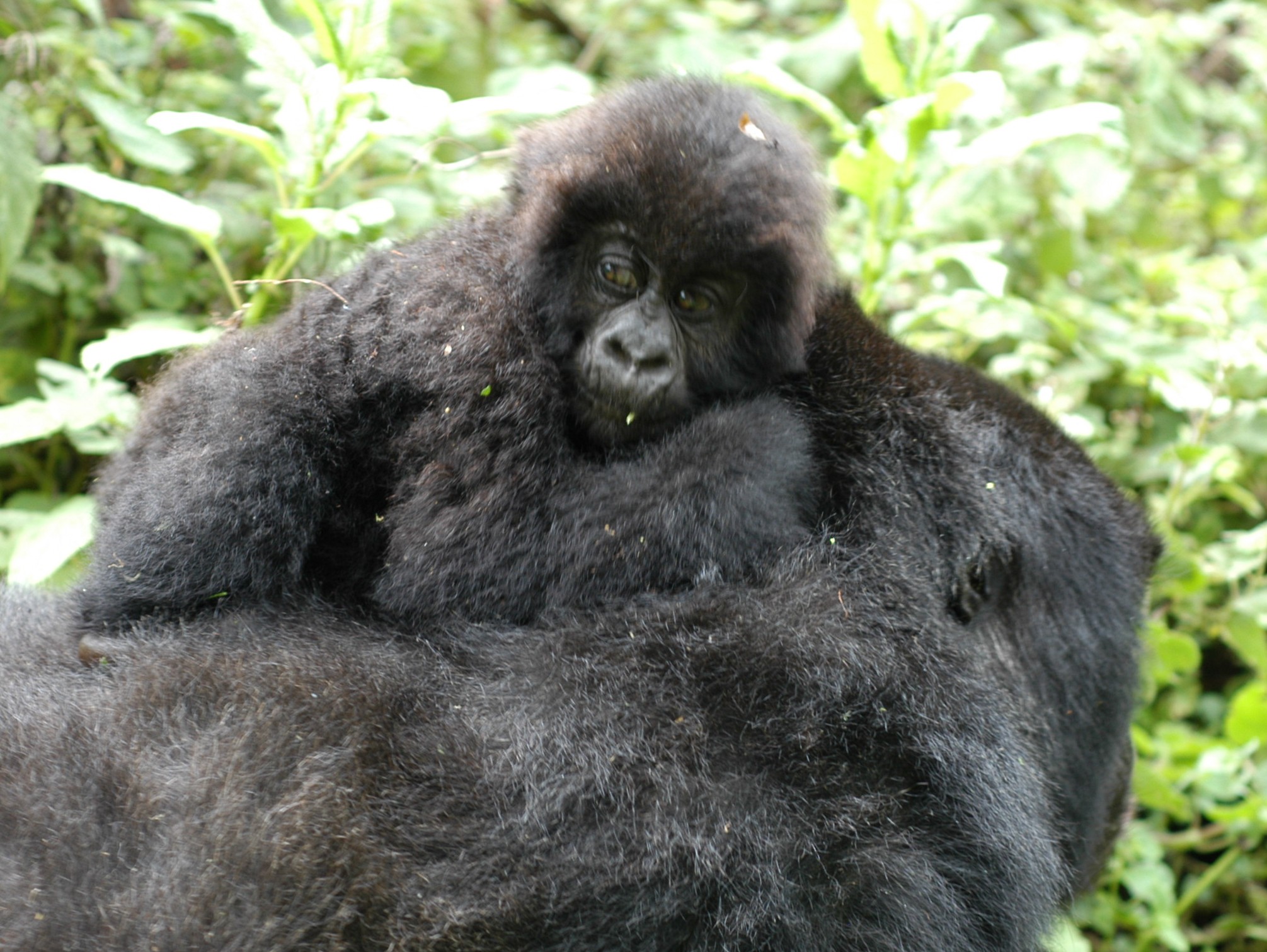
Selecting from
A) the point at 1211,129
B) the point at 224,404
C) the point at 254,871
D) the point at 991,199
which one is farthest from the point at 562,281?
the point at 1211,129

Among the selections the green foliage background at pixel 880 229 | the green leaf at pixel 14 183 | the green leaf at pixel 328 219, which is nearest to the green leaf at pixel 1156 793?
the green foliage background at pixel 880 229

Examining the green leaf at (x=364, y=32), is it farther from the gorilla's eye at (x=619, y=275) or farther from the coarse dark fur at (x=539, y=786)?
the coarse dark fur at (x=539, y=786)

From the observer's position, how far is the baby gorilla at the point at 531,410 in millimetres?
2283

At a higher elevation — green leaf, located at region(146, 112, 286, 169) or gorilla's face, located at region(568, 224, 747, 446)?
green leaf, located at region(146, 112, 286, 169)

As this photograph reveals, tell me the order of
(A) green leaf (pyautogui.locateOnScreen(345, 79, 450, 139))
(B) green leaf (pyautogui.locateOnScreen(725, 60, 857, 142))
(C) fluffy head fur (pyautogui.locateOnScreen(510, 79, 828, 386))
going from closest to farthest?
(C) fluffy head fur (pyautogui.locateOnScreen(510, 79, 828, 386)) → (A) green leaf (pyautogui.locateOnScreen(345, 79, 450, 139)) → (B) green leaf (pyautogui.locateOnScreen(725, 60, 857, 142))

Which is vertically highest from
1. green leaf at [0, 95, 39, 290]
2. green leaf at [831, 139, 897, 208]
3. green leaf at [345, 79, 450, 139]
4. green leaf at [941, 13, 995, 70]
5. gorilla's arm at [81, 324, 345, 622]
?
green leaf at [941, 13, 995, 70]

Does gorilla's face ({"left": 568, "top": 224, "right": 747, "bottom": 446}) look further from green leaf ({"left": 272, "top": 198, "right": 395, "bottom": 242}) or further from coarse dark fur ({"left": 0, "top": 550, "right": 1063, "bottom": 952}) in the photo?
green leaf ({"left": 272, "top": 198, "right": 395, "bottom": 242})

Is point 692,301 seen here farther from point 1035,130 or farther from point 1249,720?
point 1249,720

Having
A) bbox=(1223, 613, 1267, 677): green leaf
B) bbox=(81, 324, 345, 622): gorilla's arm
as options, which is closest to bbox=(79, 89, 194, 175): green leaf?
bbox=(81, 324, 345, 622): gorilla's arm

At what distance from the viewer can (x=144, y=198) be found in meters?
2.77

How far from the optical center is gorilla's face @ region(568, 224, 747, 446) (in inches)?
97.5

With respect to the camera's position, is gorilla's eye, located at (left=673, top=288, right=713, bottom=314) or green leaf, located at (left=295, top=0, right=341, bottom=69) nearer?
gorilla's eye, located at (left=673, top=288, right=713, bottom=314)

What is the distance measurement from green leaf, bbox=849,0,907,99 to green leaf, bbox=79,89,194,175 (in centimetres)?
193

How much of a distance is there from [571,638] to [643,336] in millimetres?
668
